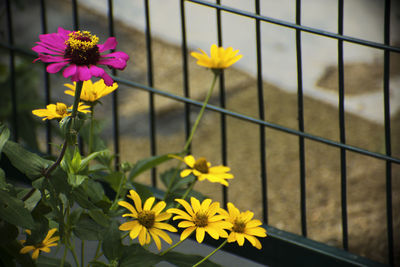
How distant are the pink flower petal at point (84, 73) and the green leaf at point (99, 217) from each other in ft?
1.12

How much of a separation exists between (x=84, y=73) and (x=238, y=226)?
41 cm

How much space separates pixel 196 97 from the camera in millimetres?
3963

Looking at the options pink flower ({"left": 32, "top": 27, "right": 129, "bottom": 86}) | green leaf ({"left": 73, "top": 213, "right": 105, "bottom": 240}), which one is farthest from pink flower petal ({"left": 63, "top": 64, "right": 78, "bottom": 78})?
green leaf ({"left": 73, "top": 213, "right": 105, "bottom": 240})

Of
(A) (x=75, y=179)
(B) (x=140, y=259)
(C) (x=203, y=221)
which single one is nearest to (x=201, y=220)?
(C) (x=203, y=221)

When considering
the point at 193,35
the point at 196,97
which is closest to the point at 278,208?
the point at 196,97

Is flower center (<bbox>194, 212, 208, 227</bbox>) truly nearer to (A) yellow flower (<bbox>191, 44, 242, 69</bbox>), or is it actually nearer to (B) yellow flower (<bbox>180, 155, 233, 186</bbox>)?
(B) yellow flower (<bbox>180, 155, 233, 186</bbox>)

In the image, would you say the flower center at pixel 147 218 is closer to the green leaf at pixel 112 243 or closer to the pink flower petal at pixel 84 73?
the green leaf at pixel 112 243

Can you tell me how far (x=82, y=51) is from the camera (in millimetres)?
1092

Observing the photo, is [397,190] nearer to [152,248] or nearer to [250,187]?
[250,187]

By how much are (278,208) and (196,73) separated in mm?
1448

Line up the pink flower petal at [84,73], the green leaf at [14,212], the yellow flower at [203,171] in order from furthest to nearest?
1. the yellow flower at [203,171]
2. the green leaf at [14,212]
3. the pink flower petal at [84,73]

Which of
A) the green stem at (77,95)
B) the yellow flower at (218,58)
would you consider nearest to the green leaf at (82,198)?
the green stem at (77,95)

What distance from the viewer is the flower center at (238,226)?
4.02 feet

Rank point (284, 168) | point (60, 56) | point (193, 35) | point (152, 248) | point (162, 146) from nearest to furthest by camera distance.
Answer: point (60, 56)
point (152, 248)
point (284, 168)
point (162, 146)
point (193, 35)
